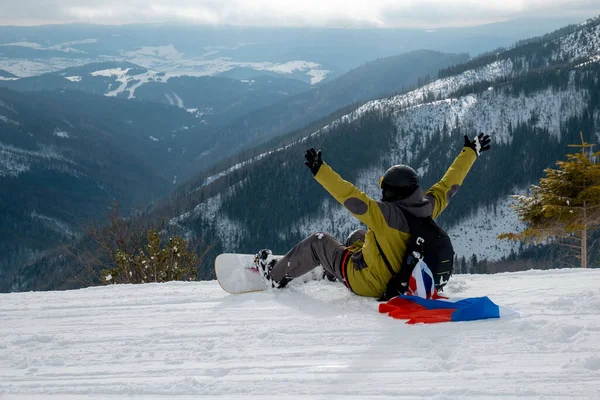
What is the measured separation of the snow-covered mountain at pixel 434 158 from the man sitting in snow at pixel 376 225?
101m

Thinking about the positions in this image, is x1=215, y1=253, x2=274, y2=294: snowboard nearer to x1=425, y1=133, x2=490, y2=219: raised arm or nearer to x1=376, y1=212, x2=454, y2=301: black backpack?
x1=376, y1=212, x2=454, y2=301: black backpack

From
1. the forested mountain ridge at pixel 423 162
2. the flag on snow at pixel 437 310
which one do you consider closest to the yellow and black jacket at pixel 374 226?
the flag on snow at pixel 437 310

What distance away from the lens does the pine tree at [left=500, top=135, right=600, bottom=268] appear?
39.2 ft

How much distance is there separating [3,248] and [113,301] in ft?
550

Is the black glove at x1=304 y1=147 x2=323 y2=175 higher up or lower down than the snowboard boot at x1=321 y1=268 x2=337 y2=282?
higher up

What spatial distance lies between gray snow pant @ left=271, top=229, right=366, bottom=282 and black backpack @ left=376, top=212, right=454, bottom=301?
71 centimetres

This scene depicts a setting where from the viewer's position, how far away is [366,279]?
474 cm

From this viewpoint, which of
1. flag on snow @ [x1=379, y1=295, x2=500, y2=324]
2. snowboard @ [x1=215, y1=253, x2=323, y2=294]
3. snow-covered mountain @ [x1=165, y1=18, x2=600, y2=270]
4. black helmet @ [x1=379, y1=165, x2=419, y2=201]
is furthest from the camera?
snow-covered mountain @ [x1=165, y1=18, x2=600, y2=270]

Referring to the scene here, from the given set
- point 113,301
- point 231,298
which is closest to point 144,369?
point 231,298

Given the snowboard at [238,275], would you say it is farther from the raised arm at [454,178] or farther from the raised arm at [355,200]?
the raised arm at [454,178]

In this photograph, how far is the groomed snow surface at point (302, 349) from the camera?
2928mm

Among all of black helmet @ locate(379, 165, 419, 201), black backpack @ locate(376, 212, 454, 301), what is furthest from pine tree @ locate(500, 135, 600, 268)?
black helmet @ locate(379, 165, 419, 201)

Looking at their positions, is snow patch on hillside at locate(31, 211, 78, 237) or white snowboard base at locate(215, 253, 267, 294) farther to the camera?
snow patch on hillside at locate(31, 211, 78, 237)

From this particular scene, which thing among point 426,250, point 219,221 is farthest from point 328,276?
point 219,221
